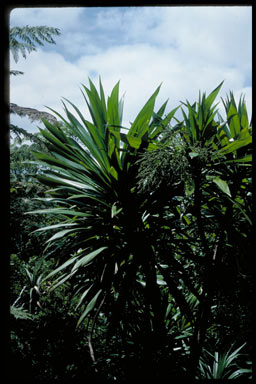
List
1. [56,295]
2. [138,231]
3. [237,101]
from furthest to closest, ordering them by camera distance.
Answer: [56,295] → [237,101] → [138,231]

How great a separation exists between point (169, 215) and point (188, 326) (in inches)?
38.1

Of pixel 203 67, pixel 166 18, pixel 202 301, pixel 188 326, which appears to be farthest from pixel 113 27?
pixel 188 326

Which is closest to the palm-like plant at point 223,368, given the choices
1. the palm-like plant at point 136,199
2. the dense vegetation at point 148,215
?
the dense vegetation at point 148,215

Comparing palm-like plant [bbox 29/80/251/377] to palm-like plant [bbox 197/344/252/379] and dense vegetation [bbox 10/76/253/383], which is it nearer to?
dense vegetation [bbox 10/76/253/383]

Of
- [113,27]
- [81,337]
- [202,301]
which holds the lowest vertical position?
[81,337]

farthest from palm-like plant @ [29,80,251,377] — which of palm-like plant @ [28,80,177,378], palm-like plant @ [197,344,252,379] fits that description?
palm-like plant @ [197,344,252,379]

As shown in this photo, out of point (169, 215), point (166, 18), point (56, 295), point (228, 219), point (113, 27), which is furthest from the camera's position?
point (56, 295)

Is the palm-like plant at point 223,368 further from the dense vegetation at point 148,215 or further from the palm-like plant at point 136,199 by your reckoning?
the palm-like plant at point 136,199

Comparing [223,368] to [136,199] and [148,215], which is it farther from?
[136,199]

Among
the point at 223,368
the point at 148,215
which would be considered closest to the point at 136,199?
the point at 148,215

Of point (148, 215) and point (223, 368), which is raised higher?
point (148, 215)

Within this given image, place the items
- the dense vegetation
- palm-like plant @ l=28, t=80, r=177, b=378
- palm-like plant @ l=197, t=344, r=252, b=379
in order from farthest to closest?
palm-like plant @ l=197, t=344, r=252, b=379 < palm-like plant @ l=28, t=80, r=177, b=378 < the dense vegetation

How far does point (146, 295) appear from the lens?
1.85 meters

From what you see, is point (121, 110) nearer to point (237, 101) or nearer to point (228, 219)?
point (237, 101)
